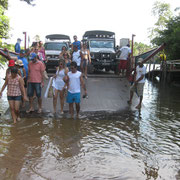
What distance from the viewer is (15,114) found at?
7.00 meters

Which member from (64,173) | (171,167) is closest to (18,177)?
(64,173)

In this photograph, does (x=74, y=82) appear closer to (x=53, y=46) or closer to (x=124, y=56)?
(x=124, y=56)

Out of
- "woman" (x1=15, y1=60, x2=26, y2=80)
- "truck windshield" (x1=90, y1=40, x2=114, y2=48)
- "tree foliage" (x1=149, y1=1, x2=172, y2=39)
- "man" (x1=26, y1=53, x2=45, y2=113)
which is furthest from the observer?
"tree foliage" (x1=149, y1=1, x2=172, y2=39)

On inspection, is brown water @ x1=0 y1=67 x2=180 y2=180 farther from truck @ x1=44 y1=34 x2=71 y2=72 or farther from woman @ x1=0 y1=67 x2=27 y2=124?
truck @ x1=44 y1=34 x2=71 y2=72

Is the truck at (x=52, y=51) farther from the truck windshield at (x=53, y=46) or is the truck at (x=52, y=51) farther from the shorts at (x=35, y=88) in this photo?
the shorts at (x=35, y=88)

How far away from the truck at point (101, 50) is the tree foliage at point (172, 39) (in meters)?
9.57

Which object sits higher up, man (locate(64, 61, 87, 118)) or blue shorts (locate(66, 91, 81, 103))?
man (locate(64, 61, 87, 118))

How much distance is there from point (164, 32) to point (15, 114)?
24752 mm

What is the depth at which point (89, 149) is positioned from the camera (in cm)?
515

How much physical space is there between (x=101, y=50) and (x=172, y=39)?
13704 millimetres

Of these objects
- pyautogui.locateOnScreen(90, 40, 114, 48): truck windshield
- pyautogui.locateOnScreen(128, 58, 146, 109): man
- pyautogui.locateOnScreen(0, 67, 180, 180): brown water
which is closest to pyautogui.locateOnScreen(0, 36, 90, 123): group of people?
pyautogui.locateOnScreen(0, 67, 180, 180): brown water

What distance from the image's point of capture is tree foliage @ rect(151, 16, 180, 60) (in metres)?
24.4

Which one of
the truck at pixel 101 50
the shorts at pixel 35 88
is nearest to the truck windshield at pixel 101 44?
the truck at pixel 101 50

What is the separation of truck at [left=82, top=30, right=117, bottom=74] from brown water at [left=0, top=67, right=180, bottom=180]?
720 centimetres
